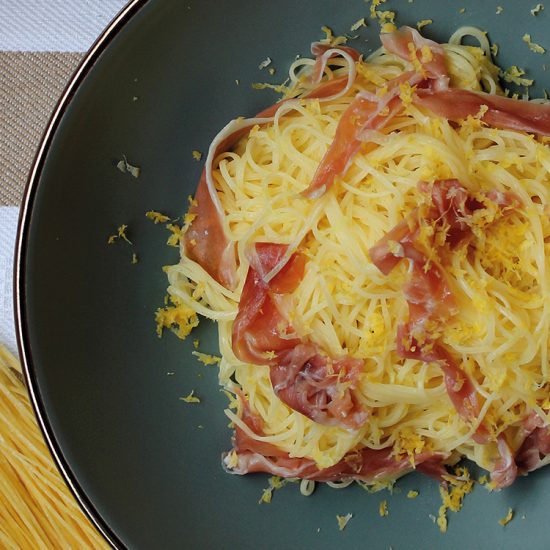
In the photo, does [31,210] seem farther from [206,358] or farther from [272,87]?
[272,87]

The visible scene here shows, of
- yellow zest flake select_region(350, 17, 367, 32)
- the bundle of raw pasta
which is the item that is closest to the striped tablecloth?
the bundle of raw pasta

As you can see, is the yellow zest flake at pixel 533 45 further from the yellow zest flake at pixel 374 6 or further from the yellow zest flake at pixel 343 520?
the yellow zest flake at pixel 343 520

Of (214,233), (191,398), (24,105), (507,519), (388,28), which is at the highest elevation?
(24,105)

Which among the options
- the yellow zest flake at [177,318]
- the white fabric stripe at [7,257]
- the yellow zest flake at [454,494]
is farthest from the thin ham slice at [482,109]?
the white fabric stripe at [7,257]

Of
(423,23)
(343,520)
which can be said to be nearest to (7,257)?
(343,520)

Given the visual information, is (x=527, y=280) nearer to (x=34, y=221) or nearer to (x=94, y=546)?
(x=34, y=221)
